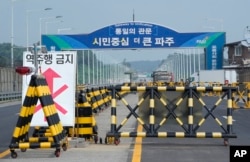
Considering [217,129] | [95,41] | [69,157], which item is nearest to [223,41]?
[95,41]

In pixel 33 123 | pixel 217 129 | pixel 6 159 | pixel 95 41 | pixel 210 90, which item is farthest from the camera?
pixel 95 41

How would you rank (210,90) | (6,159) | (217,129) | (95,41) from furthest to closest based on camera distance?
(95,41) < (217,129) < (210,90) < (6,159)

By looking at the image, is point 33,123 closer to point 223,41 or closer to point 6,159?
point 6,159

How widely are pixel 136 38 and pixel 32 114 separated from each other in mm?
30232

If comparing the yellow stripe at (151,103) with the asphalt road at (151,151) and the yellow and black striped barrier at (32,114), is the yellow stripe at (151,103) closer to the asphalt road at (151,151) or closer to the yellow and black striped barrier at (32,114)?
the asphalt road at (151,151)

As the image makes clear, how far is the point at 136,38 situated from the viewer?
41250mm

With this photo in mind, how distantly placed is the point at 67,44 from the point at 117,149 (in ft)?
105

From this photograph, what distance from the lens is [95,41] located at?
4244 cm

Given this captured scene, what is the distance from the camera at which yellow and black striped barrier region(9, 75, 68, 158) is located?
35.8 feet

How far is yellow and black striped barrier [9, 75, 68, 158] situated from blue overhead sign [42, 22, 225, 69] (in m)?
30.0

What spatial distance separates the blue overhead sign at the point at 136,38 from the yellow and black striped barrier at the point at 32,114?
3002cm

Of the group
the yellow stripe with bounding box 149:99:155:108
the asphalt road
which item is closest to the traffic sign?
the asphalt road

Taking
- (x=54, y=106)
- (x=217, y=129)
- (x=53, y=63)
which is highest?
(x=53, y=63)

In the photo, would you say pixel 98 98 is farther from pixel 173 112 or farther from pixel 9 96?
pixel 9 96
